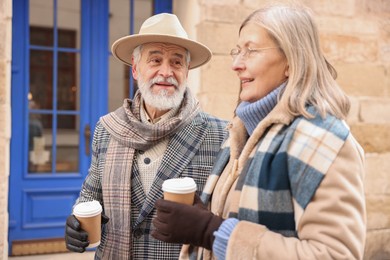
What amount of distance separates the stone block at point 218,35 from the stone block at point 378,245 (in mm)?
2408

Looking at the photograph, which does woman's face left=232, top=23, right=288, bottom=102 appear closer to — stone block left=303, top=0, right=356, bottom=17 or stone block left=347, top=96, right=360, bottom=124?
stone block left=303, top=0, right=356, bottom=17

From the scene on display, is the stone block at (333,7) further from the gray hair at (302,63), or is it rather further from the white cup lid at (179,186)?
the white cup lid at (179,186)

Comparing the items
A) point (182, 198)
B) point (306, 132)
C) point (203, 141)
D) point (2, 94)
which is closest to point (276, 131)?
point (306, 132)

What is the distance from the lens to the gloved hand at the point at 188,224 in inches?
53.2

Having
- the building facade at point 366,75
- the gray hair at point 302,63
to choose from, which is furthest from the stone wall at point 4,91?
the gray hair at point 302,63

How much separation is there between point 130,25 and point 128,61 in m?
1.84

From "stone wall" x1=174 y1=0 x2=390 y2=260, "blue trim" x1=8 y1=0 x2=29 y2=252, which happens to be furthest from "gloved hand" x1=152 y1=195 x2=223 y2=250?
"blue trim" x1=8 y1=0 x2=29 y2=252

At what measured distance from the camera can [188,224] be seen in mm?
1354

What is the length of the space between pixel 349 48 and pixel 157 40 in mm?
2711

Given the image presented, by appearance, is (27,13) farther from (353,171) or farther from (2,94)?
(353,171)

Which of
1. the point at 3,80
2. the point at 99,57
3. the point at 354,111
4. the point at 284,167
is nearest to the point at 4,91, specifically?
the point at 3,80

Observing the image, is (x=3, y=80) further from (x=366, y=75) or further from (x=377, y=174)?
(x=377, y=174)

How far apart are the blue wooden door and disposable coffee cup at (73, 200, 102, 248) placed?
98.6 inches

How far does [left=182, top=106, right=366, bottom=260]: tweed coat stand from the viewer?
1180 millimetres
